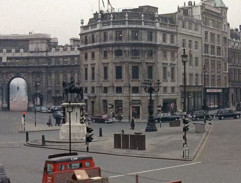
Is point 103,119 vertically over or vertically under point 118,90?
under

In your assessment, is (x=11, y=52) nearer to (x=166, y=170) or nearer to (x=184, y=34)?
(x=184, y=34)

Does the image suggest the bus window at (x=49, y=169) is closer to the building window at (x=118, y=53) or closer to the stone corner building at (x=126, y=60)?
the stone corner building at (x=126, y=60)

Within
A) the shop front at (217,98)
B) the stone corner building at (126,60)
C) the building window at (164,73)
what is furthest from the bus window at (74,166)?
the shop front at (217,98)

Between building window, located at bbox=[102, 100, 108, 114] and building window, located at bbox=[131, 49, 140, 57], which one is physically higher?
building window, located at bbox=[131, 49, 140, 57]

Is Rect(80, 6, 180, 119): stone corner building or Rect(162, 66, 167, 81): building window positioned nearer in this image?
Rect(80, 6, 180, 119): stone corner building

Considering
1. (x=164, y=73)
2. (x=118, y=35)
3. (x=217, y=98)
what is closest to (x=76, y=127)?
(x=118, y=35)

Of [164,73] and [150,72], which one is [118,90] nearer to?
[150,72]

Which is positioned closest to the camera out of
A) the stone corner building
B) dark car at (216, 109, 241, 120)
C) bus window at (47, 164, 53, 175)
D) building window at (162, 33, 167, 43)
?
bus window at (47, 164, 53, 175)

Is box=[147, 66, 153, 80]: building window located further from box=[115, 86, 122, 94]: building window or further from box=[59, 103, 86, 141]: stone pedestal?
box=[59, 103, 86, 141]: stone pedestal

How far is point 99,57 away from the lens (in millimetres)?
80688

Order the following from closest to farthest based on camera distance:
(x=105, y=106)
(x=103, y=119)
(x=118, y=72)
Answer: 1. (x=103, y=119)
2. (x=118, y=72)
3. (x=105, y=106)

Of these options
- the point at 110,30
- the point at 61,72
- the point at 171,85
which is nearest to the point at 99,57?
the point at 110,30

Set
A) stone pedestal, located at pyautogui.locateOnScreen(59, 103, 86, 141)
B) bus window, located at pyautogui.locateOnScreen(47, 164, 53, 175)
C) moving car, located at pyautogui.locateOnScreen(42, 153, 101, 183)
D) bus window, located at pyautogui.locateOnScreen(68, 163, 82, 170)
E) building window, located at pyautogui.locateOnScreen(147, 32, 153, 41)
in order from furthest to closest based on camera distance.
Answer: building window, located at pyautogui.locateOnScreen(147, 32, 153, 41) < stone pedestal, located at pyautogui.locateOnScreen(59, 103, 86, 141) < bus window, located at pyautogui.locateOnScreen(68, 163, 82, 170) < bus window, located at pyautogui.locateOnScreen(47, 164, 53, 175) < moving car, located at pyautogui.locateOnScreen(42, 153, 101, 183)

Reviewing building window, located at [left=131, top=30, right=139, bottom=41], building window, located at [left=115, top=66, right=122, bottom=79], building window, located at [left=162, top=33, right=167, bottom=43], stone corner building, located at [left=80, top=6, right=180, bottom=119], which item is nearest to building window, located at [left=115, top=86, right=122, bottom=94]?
stone corner building, located at [left=80, top=6, right=180, bottom=119]
